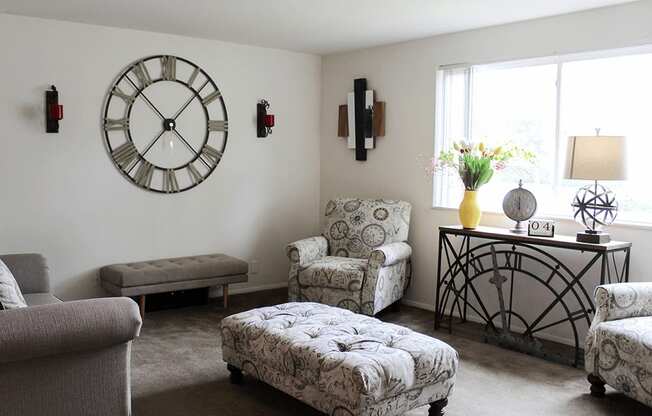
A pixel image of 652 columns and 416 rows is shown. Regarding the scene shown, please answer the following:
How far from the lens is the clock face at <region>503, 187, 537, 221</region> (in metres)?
4.25

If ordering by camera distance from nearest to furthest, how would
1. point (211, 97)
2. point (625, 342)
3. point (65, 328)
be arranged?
point (65, 328), point (625, 342), point (211, 97)

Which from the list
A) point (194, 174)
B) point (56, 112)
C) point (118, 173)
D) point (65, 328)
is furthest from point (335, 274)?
point (65, 328)

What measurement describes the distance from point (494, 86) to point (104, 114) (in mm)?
3007

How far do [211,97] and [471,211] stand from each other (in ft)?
7.93

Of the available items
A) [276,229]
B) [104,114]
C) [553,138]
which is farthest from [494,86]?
[104,114]

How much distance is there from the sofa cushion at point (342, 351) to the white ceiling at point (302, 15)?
6.64 feet

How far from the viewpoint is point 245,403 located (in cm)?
324

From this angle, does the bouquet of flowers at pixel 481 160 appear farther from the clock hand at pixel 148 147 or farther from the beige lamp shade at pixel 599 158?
the clock hand at pixel 148 147

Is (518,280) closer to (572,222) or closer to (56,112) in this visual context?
(572,222)

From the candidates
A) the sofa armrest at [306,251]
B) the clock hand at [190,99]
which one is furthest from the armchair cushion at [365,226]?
the clock hand at [190,99]

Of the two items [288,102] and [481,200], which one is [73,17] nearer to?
[288,102]

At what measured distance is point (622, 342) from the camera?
3.10 m

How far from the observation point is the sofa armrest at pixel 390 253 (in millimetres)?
4586

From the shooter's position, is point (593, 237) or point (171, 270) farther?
point (171, 270)
